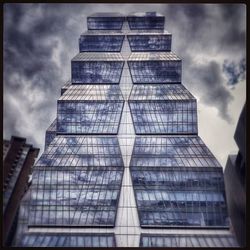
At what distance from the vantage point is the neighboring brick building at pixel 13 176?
2411 cm

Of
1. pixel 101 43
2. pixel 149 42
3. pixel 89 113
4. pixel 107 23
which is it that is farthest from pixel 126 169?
pixel 107 23

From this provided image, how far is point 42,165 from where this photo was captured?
33469 mm

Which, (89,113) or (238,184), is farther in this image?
(89,113)

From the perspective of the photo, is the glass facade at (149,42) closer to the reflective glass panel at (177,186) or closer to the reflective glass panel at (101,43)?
the reflective glass panel at (101,43)

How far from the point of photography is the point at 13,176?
2589cm

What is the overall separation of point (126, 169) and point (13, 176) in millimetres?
11460

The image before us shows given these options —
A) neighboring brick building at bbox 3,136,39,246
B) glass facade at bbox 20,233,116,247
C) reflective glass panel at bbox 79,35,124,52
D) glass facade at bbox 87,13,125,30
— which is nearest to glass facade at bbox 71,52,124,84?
reflective glass panel at bbox 79,35,124,52

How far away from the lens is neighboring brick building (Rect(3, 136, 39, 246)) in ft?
79.1

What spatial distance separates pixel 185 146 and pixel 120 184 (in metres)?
8.96

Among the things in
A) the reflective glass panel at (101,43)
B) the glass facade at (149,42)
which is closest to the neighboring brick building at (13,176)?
the reflective glass panel at (101,43)

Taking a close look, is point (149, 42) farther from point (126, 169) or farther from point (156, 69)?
point (126, 169)

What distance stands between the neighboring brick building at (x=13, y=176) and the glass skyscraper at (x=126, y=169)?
1.41 m

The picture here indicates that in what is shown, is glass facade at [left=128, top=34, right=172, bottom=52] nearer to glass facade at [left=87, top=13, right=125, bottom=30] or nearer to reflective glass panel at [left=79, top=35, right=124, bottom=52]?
reflective glass panel at [left=79, top=35, right=124, bottom=52]

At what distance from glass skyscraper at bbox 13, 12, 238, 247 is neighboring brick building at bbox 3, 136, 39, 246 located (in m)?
1.41
